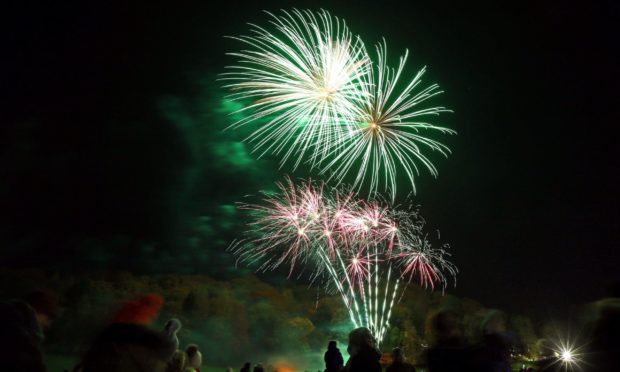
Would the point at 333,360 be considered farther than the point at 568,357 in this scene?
Yes

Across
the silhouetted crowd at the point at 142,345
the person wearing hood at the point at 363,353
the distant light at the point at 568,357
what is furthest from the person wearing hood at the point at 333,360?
the distant light at the point at 568,357

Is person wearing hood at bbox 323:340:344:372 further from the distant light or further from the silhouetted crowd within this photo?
the distant light

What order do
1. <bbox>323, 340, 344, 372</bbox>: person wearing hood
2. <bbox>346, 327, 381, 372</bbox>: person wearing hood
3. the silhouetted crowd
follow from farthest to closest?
<bbox>323, 340, 344, 372</bbox>: person wearing hood → <bbox>346, 327, 381, 372</bbox>: person wearing hood → the silhouetted crowd

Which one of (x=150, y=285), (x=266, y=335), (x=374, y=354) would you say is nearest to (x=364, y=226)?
(x=374, y=354)

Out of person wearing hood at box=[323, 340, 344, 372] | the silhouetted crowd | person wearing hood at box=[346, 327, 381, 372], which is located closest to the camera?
the silhouetted crowd

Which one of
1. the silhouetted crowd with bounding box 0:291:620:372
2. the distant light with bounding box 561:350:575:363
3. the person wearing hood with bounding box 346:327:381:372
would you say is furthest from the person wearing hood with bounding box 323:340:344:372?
the distant light with bounding box 561:350:575:363

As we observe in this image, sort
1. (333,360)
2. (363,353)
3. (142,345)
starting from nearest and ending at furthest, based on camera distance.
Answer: (142,345) → (363,353) → (333,360)

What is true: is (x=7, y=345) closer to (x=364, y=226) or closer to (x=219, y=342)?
(x=364, y=226)

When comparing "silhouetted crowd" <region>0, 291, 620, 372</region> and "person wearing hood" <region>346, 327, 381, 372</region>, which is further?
"person wearing hood" <region>346, 327, 381, 372</region>

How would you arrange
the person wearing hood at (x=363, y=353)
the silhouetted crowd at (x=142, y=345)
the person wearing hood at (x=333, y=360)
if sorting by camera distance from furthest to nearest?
the person wearing hood at (x=333, y=360) → the person wearing hood at (x=363, y=353) → the silhouetted crowd at (x=142, y=345)

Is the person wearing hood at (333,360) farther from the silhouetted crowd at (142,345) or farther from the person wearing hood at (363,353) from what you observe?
the silhouetted crowd at (142,345)

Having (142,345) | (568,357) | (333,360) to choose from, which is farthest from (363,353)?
(142,345)

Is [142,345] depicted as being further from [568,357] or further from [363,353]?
[568,357]

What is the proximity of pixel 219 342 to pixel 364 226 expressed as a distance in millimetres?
39578
